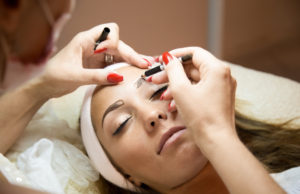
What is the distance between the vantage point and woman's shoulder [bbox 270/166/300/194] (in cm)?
118

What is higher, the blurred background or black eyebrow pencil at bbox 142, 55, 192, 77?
black eyebrow pencil at bbox 142, 55, 192, 77

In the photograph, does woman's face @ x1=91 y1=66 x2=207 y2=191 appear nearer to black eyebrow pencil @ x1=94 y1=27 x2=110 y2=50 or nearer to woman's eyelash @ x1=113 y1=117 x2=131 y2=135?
woman's eyelash @ x1=113 y1=117 x2=131 y2=135

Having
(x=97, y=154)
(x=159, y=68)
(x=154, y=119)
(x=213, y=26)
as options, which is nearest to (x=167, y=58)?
(x=159, y=68)

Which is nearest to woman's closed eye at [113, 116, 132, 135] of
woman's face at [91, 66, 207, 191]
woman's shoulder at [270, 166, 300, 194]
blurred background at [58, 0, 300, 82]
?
woman's face at [91, 66, 207, 191]

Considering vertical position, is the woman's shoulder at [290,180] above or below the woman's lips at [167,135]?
below

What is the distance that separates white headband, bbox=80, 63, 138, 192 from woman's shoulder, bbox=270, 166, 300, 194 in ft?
1.55

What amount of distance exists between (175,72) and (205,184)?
381mm

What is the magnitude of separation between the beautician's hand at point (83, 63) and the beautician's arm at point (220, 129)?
12.0 inches

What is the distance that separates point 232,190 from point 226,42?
5.77 feet

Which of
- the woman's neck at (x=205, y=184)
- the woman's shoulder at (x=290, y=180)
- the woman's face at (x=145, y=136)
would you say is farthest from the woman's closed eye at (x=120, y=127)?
the woman's shoulder at (x=290, y=180)

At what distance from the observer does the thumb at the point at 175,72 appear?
906 mm

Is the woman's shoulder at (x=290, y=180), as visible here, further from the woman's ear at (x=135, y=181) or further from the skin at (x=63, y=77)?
the skin at (x=63, y=77)

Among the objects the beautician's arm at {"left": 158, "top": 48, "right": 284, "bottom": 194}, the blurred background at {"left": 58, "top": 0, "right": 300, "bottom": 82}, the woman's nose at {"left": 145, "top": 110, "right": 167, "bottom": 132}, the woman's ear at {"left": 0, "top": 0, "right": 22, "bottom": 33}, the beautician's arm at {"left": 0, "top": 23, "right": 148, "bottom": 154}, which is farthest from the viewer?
the blurred background at {"left": 58, "top": 0, "right": 300, "bottom": 82}

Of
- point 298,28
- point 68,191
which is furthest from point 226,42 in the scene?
point 68,191
